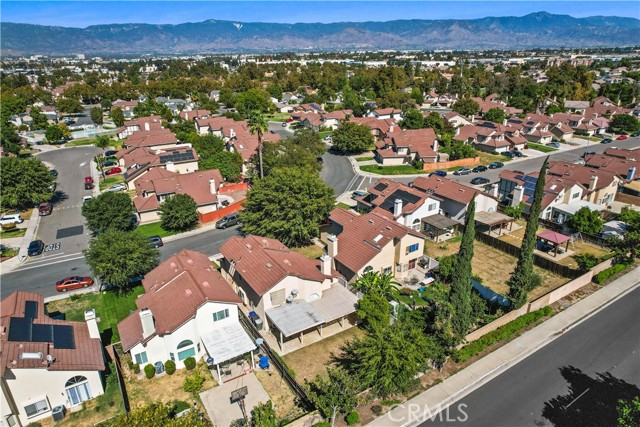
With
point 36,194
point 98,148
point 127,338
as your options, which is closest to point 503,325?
point 127,338

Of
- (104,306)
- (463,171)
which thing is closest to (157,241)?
(104,306)

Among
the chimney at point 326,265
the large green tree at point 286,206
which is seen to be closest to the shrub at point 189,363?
the chimney at point 326,265

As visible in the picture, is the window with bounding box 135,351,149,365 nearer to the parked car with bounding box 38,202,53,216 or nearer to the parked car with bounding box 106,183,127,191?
the parked car with bounding box 38,202,53,216

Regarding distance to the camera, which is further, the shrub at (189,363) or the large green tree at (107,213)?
the large green tree at (107,213)

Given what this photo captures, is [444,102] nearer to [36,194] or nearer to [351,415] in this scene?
[36,194]

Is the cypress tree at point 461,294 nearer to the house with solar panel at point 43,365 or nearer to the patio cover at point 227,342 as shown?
the patio cover at point 227,342

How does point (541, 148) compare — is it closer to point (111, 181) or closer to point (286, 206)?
point (286, 206)
